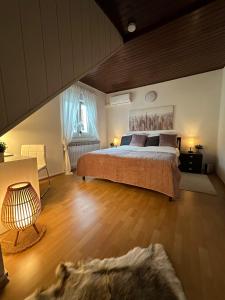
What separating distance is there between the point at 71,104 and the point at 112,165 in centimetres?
209

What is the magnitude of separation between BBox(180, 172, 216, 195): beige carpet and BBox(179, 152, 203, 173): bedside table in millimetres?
195

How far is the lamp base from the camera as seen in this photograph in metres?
1.25

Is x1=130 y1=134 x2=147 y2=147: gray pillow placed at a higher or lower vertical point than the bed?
higher

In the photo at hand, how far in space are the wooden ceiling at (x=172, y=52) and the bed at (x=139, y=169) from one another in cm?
187

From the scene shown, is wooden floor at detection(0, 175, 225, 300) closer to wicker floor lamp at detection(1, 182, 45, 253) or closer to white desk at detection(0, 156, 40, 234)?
wicker floor lamp at detection(1, 182, 45, 253)

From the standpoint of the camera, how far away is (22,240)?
4.45ft

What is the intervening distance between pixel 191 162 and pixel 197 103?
4.99 feet

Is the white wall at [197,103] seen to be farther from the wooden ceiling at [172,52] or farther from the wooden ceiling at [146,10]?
the wooden ceiling at [146,10]

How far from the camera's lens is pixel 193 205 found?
195 cm

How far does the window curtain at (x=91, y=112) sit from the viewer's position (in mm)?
4070

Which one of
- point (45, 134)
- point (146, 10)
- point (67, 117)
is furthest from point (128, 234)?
point (67, 117)

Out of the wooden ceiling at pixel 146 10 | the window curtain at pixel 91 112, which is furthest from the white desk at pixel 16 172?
the window curtain at pixel 91 112

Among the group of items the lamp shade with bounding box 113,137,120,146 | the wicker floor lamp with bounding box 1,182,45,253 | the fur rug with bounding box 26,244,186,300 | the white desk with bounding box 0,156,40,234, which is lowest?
the fur rug with bounding box 26,244,186,300

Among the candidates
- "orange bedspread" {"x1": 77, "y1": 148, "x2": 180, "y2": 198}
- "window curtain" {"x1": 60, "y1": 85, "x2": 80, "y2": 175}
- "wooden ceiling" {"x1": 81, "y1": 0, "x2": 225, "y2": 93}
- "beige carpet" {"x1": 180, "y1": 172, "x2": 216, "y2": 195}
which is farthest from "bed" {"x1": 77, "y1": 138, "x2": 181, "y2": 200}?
"wooden ceiling" {"x1": 81, "y1": 0, "x2": 225, "y2": 93}
